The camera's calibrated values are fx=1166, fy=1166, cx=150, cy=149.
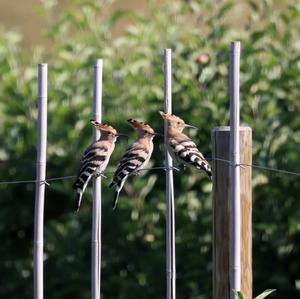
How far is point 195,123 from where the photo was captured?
953 centimetres

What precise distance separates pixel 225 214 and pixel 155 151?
11.3ft

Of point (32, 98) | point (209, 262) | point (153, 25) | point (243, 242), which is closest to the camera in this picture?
point (243, 242)

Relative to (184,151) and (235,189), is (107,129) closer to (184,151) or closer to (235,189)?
(184,151)

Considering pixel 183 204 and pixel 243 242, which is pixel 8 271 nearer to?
pixel 183 204

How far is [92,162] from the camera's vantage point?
287 inches

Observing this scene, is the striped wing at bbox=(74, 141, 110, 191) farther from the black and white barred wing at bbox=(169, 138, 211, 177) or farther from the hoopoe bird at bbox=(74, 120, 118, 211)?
the black and white barred wing at bbox=(169, 138, 211, 177)

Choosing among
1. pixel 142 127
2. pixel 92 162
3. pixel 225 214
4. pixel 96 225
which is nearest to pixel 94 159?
pixel 92 162

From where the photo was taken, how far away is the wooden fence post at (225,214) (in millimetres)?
6293

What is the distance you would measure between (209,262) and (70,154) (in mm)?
1528

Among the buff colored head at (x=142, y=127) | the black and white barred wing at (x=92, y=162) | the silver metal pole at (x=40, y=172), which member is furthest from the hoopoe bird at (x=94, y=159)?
the silver metal pole at (x=40, y=172)

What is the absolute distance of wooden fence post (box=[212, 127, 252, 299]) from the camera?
20.6 feet

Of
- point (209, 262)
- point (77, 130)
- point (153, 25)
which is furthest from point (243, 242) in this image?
point (153, 25)

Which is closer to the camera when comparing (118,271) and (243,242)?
(243,242)

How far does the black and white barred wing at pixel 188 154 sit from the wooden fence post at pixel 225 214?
2.72 ft
